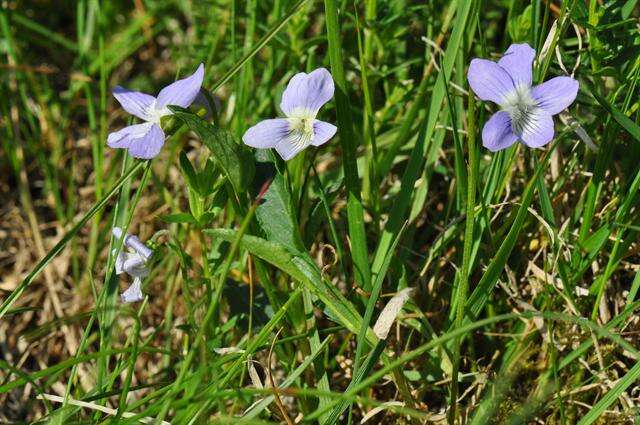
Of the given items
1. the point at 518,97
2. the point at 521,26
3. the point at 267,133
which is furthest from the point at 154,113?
the point at 521,26

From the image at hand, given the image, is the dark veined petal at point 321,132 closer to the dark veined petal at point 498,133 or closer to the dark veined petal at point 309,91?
the dark veined petal at point 309,91

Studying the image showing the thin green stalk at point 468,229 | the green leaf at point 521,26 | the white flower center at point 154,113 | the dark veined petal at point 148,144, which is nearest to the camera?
the thin green stalk at point 468,229

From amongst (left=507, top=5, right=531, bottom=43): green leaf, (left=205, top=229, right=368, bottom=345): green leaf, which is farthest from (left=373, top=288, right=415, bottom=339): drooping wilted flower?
(left=507, top=5, right=531, bottom=43): green leaf

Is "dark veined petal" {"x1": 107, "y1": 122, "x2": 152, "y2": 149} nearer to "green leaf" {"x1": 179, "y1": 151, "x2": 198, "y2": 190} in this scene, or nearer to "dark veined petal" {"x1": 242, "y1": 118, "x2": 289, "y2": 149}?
→ "green leaf" {"x1": 179, "y1": 151, "x2": 198, "y2": 190}

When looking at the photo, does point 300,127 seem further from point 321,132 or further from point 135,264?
point 135,264

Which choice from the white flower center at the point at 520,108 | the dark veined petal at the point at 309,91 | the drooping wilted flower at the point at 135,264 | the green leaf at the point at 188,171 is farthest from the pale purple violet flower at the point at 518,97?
the drooping wilted flower at the point at 135,264

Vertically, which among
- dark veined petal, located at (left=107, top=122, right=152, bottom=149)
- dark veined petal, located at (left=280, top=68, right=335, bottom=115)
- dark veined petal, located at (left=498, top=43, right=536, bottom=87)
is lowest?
dark veined petal, located at (left=107, top=122, right=152, bottom=149)

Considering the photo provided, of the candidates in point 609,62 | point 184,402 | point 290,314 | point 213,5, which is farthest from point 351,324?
point 213,5
